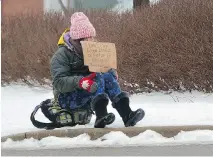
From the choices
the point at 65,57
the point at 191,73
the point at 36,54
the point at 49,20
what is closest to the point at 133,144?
the point at 65,57

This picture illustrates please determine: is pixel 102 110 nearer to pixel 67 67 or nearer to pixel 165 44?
pixel 67 67

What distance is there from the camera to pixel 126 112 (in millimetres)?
5859

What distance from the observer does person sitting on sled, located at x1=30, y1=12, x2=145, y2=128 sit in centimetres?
573

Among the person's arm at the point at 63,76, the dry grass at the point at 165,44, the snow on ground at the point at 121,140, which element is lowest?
the snow on ground at the point at 121,140

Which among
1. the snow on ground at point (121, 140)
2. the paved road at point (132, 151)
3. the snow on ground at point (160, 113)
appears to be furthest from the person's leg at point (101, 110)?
the paved road at point (132, 151)

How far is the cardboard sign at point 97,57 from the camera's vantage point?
5.89 m

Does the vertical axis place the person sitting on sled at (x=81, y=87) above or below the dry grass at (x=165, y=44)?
below

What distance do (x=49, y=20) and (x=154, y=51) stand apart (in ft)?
12.6

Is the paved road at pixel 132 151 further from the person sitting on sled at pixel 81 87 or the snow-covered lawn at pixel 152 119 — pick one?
the person sitting on sled at pixel 81 87

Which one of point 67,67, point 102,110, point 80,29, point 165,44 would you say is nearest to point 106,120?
point 102,110

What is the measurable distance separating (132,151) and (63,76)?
3.80 feet

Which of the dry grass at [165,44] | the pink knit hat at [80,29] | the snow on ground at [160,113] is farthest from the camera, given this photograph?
the dry grass at [165,44]

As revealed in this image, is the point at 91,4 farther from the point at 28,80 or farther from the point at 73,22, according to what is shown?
the point at 73,22

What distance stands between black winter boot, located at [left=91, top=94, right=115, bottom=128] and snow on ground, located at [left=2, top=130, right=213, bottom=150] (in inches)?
6.5
